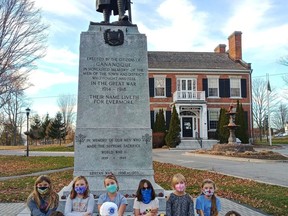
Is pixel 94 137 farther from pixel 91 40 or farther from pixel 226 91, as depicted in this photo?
pixel 226 91

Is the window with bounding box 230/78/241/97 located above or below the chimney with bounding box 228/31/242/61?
below

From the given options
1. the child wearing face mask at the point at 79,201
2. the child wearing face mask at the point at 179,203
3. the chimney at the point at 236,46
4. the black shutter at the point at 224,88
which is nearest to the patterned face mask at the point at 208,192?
the child wearing face mask at the point at 179,203

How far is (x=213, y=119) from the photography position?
4238 centimetres

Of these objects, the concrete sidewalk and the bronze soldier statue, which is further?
the bronze soldier statue

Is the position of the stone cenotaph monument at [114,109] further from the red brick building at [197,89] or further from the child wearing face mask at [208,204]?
the red brick building at [197,89]

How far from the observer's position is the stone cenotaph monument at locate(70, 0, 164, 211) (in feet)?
25.4

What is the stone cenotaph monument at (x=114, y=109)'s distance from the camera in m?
7.74

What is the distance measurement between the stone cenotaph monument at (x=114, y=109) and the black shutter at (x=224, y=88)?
3543cm

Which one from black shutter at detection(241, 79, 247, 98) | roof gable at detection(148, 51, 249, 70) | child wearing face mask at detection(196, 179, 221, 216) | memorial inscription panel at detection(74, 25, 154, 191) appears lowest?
child wearing face mask at detection(196, 179, 221, 216)

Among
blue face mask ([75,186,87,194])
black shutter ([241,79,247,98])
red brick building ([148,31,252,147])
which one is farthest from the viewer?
black shutter ([241,79,247,98])

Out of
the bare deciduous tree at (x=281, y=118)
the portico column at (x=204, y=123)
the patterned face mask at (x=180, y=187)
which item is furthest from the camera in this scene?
the bare deciduous tree at (x=281, y=118)

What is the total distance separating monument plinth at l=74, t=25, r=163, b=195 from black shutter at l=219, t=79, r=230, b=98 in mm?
35429

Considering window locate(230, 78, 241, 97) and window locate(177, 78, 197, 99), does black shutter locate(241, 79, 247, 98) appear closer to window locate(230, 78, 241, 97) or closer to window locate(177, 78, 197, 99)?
window locate(230, 78, 241, 97)

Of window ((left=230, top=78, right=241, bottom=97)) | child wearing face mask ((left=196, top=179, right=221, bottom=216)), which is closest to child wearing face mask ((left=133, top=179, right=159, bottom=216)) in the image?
child wearing face mask ((left=196, top=179, right=221, bottom=216))
